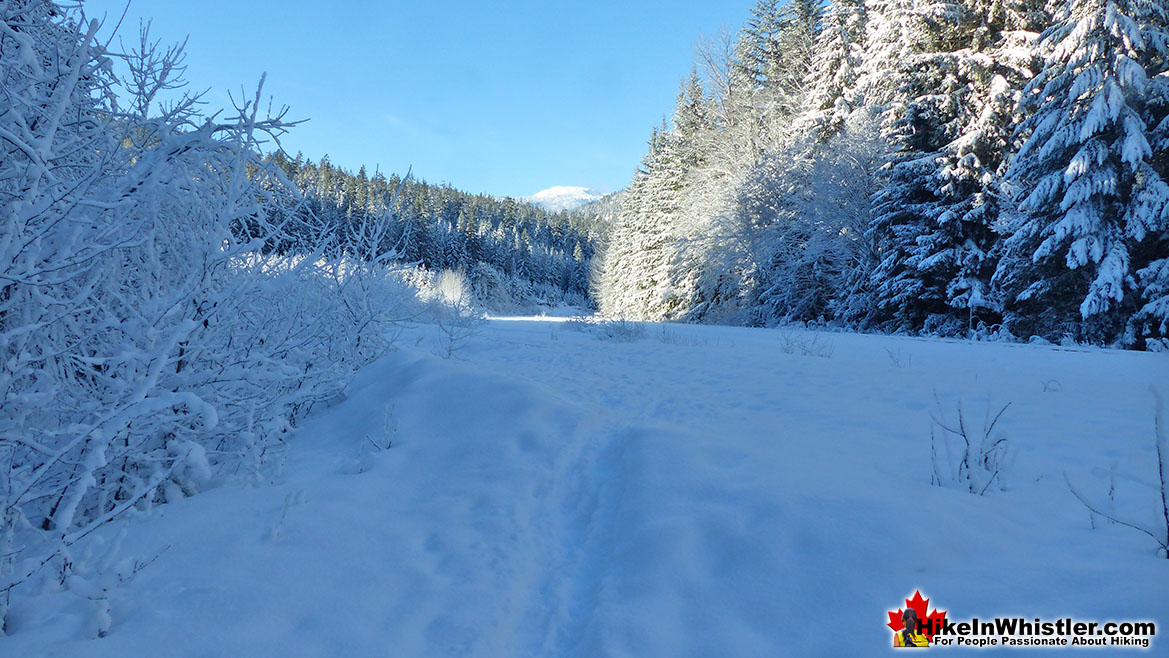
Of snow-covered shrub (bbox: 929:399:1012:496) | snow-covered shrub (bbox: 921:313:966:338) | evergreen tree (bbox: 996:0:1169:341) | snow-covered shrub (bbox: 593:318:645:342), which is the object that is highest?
evergreen tree (bbox: 996:0:1169:341)

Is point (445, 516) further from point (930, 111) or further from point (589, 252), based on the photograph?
point (589, 252)

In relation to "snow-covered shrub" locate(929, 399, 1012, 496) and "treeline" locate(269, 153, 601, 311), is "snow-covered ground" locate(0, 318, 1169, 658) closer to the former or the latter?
"snow-covered shrub" locate(929, 399, 1012, 496)

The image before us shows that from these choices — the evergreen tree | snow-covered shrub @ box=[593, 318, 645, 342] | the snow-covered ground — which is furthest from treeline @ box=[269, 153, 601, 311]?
the snow-covered ground

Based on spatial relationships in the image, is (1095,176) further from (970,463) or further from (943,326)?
(970,463)

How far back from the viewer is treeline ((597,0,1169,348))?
1068 centimetres

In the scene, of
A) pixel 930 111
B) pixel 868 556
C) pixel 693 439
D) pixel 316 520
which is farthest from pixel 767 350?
pixel 930 111

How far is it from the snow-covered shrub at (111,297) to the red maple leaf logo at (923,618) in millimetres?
2454

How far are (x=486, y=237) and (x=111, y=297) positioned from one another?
72.2 m

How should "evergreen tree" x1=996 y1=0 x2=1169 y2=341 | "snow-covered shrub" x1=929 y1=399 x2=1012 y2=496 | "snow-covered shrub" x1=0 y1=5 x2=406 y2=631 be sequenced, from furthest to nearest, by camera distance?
"evergreen tree" x1=996 y1=0 x2=1169 y2=341 < "snow-covered shrub" x1=929 y1=399 x2=1012 y2=496 < "snow-covered shrub" x1=0 y1=5 x2=406 y2=631

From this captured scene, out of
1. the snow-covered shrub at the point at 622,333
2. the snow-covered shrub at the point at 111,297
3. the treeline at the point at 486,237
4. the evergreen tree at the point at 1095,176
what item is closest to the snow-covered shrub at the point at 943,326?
the evergreen tree at the point at 1095,176

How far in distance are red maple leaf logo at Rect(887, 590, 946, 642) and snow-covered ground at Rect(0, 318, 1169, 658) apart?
35 millimetres

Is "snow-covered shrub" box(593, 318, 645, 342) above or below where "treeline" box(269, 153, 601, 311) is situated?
below

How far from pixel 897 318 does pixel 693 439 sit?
13448mm

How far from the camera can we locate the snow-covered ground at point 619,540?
188 centimetres
